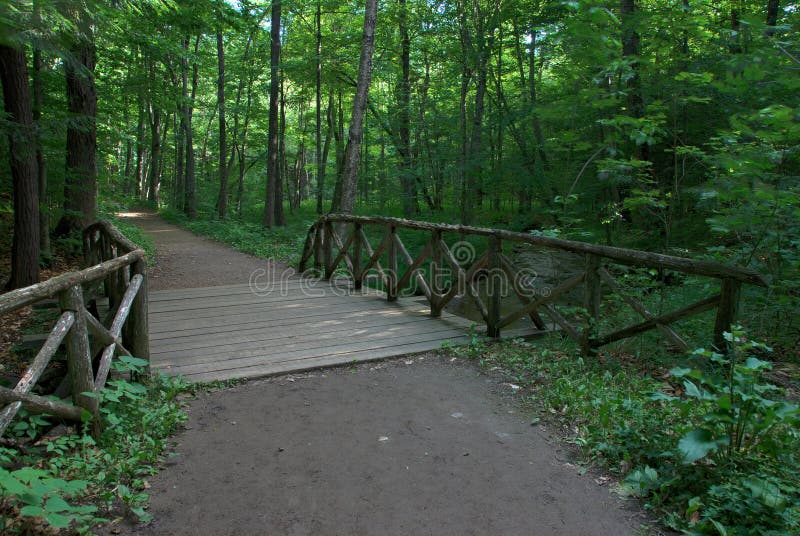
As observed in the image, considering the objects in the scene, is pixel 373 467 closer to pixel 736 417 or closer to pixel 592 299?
pixel 736 417

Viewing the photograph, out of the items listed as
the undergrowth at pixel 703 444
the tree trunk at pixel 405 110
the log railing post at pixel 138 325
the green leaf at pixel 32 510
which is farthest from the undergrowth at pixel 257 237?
the green leaf at pixel 32 510

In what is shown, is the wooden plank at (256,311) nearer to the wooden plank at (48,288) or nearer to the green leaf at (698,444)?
the wooden plank at (48,288)

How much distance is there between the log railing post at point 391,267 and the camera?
278 inches

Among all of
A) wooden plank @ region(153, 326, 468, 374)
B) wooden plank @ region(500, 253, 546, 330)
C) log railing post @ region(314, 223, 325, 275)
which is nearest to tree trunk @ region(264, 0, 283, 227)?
log railing post @ region(314, 223, 325, 275)

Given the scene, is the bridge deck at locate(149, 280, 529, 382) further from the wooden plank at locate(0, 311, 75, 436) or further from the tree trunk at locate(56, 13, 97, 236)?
the tree trunk at locate(56, 13, 97, 236)

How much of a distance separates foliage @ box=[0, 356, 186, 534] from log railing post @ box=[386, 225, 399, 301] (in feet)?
11.9

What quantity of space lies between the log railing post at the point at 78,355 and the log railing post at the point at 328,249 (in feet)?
18.8

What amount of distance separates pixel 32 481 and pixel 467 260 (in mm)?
11982

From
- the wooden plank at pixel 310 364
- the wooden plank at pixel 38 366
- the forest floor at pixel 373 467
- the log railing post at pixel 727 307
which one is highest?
the log railing post at pixel 727 307

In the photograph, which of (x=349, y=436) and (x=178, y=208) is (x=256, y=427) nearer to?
(x=349, y=436)

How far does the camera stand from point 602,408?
3361 mm

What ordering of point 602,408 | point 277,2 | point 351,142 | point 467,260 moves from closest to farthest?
point 602,408 → point 351,142 → point 467,260 → point 277,2

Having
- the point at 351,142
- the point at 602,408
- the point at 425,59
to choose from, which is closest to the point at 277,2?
the point at 425,59

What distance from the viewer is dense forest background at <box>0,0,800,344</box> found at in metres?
5.13
